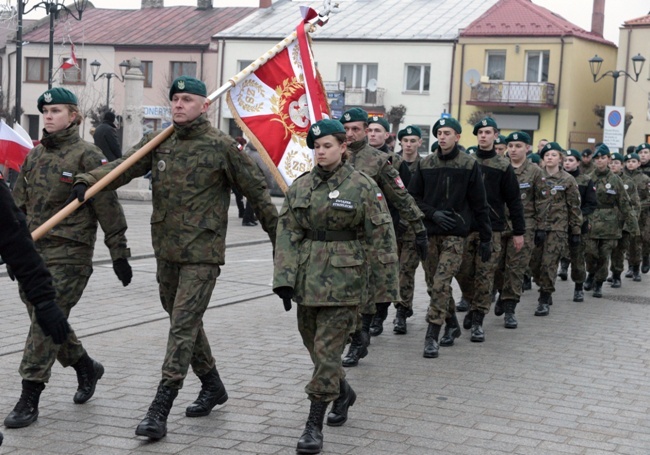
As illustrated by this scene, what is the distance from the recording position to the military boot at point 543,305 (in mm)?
11547

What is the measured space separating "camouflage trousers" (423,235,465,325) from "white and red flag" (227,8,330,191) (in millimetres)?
1393

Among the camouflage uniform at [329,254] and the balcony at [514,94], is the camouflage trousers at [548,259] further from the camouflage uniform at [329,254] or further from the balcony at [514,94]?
the balcony at [514,94]

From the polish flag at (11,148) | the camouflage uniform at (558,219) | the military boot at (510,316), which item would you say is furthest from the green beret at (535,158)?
the polish flag at (11,148)

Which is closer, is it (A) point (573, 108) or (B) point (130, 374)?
(B) point (130, 374)

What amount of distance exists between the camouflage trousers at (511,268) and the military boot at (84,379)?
A: 17.6 ft

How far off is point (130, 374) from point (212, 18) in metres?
50.9

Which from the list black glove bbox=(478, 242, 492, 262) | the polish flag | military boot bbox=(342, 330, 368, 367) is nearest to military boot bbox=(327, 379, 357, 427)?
military boot bbox=(342, 330, 368, 367)

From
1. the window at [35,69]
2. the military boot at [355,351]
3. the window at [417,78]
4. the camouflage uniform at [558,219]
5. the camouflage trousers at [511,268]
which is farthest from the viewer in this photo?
the window at [35,69]

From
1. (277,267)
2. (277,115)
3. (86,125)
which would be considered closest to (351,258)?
(277,267)

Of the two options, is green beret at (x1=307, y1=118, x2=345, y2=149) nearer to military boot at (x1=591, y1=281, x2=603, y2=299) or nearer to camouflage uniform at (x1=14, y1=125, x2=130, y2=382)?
camouflage uniform at (x1=14, y1=125, x2=130, y2=382)

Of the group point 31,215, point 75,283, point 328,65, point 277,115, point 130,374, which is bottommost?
point 130,374

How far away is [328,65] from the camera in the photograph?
169 ft

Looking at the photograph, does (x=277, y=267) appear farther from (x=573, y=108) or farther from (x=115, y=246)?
(x=573, y=108)

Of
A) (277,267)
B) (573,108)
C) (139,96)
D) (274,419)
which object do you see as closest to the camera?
(277,267)
